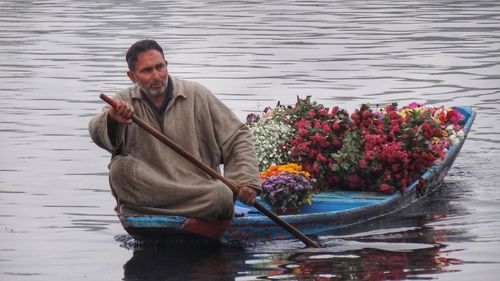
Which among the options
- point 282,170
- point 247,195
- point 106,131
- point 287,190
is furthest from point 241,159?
point 282,170

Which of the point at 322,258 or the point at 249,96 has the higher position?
the point at 249,96

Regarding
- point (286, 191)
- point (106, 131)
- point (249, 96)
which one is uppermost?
point (106, 131)

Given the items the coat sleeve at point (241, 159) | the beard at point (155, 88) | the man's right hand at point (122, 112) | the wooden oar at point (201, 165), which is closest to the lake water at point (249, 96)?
the wooden oar at point (201, 165)

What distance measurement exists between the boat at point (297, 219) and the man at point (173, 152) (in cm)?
11

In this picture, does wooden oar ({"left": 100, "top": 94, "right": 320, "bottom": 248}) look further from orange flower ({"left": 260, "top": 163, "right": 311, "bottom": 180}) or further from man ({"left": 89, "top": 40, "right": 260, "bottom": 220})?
orange flower ({"left": 260, "top": 163, "right": 311, "bottom": 180})

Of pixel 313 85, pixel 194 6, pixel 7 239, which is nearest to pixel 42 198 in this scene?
pixel 7 239

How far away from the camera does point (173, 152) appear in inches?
467

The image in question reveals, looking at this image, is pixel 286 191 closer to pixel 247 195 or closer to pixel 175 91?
pixel 247 195

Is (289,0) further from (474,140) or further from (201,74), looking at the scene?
(474,140)

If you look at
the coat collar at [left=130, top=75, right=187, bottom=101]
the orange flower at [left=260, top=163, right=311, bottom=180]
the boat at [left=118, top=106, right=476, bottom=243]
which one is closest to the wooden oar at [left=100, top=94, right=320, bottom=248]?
the boat at [left=118, top=106, right=476, bottom=243]

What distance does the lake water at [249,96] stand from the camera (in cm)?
1186

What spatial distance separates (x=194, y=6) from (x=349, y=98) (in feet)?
90.2

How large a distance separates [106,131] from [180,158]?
69 cm

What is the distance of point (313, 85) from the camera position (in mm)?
24156
